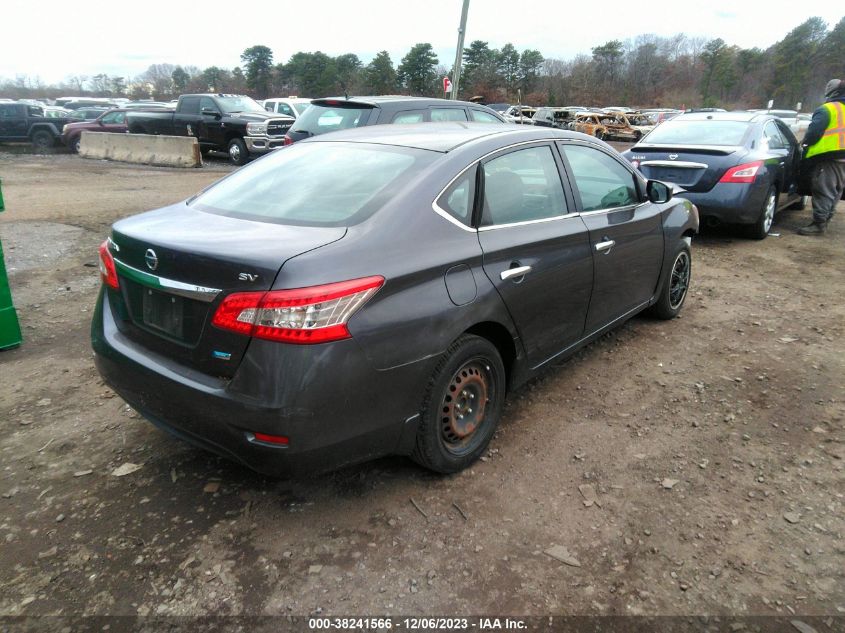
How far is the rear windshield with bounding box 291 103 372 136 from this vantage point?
7.80 meters

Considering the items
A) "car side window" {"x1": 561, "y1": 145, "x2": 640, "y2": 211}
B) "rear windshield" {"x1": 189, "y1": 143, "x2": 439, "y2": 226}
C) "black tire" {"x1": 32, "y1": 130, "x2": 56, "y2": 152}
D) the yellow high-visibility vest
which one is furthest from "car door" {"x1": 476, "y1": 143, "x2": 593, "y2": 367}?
"black tire" {"x1": 32, "y1": 130, "x2": 56, "y2": 152}

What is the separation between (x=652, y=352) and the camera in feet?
15.1

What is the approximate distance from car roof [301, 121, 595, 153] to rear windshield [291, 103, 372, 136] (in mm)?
3820

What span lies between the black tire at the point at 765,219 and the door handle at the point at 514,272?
6.07 meters

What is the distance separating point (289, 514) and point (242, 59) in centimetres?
9333

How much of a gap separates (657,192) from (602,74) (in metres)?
83.0

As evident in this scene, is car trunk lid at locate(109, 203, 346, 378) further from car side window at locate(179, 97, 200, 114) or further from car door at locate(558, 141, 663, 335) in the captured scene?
car side window at locate(179, 97, 200, 114)

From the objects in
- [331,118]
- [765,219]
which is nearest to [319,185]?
[331,118]

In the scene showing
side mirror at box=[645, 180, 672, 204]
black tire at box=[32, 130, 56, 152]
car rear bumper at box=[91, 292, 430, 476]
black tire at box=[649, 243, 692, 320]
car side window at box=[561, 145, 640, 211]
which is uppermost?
car side window at box=[561, 145, 640, 211]

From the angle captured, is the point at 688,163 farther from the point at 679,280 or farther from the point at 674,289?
the point at 674,289

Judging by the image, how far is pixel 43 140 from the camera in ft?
70.8

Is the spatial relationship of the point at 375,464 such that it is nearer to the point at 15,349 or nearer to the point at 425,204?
the point at 425,204

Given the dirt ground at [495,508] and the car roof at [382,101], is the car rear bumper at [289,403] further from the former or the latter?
the car roof at [382,101]

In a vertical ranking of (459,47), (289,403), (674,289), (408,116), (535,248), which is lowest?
(674,289)
